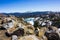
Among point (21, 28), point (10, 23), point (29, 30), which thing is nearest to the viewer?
point (21, 28)

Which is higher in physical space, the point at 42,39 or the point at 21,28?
the point at 21,28

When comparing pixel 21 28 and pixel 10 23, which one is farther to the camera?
pixel 10 23

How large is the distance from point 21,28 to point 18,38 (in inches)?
52.0

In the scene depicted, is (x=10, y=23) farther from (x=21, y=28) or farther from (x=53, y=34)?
(x=53, y=34)

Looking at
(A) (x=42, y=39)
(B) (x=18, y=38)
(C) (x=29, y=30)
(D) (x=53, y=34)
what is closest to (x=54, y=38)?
(D) (x=53, y=34)

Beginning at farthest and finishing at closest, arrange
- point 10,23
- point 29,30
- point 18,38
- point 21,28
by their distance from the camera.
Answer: point 10,23
point 29,30
point 21,28
point 18,38

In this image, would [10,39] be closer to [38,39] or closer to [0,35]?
[0,35]

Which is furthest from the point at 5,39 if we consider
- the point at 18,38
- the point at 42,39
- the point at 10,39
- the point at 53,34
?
the point at 53,34

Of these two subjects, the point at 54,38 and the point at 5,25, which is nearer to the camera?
the point at 54,38

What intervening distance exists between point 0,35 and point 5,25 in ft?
6.43

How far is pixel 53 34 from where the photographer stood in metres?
14.2

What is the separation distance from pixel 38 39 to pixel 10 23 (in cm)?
462

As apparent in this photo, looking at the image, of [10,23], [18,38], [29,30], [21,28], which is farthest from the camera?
[10,23]

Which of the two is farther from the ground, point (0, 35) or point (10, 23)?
point (10, 23)
